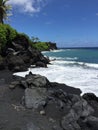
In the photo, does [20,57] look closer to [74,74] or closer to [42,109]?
[74,74]

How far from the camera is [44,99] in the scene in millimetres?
16016

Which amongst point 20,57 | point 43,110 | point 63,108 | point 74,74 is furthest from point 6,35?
point 43,110

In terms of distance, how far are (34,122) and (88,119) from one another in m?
2.96

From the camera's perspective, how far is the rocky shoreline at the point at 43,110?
1316 cm

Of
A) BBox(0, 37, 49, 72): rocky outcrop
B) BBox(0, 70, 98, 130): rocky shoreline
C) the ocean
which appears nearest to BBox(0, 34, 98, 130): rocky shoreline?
BBox(0, 70, 98, 130): rocky shoreline

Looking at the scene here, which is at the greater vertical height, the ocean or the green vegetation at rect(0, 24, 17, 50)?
the green vegetation at rect(0, 24, 17, 50)

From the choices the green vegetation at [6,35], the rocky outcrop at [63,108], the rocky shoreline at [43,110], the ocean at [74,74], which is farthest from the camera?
the green vegetation at [6,35]

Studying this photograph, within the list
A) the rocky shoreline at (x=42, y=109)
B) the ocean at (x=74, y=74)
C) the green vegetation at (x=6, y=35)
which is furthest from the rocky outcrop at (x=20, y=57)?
the rocky shoreline at (x=42, y=109)

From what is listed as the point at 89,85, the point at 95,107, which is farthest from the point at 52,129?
the point at 89,85

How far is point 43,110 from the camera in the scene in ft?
49.7

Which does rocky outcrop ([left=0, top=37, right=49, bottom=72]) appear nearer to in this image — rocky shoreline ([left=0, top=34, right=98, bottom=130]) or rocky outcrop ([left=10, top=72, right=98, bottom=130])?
Result: rocky shoreline ([left=0, top=34, right=98, bottom=130])

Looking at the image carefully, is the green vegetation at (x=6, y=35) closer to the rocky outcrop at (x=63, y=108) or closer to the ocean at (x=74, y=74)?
the ocean at (x=74, y=74)

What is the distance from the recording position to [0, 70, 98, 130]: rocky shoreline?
13.2m

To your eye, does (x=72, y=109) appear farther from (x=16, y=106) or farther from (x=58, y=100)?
(x=16, y=106)
